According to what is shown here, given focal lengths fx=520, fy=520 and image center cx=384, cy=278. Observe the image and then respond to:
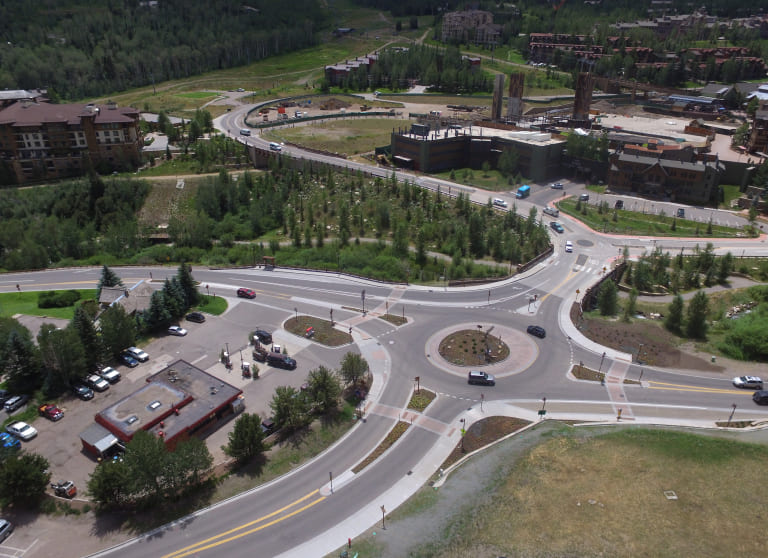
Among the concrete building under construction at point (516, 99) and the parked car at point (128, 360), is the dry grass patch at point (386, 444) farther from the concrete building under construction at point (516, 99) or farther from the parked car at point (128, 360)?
the concrete building under construction at point (516, 99)

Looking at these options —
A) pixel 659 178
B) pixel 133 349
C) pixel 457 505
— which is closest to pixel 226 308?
pixel 133 349

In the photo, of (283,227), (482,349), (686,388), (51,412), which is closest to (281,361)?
(51,412)

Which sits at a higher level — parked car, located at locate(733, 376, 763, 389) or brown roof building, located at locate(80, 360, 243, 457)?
brown roof building, located at locate(80, 360, 243, 457)

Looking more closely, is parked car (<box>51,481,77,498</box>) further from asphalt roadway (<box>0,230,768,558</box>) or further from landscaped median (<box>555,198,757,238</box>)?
landscaped median (<box>555,198,757,238</box>)

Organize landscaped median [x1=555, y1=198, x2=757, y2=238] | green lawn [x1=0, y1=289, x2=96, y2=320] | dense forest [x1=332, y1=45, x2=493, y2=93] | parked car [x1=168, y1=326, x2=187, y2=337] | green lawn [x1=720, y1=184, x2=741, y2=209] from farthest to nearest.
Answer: dense forest [x1=332, y1=45, x2=493, y2=93] < green lawn [x1=720, y1=184, x2=741, y2=209] < landscaped median [x1=555, y1=198, x2=757, y2=238] < green lawn [x1=0, y1=289, x2=96, y2=320] < parked car [x1=168, y1=326, x2=187, y2=337]

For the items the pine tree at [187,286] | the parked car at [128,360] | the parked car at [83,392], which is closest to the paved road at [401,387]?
the parked car at [128,360]

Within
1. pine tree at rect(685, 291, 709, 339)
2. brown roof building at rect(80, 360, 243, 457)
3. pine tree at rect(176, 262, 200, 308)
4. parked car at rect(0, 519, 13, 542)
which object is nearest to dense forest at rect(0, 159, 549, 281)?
pine tree at rect(176, 262, 200, 308)

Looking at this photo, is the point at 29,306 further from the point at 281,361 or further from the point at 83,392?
the point at 281,361
